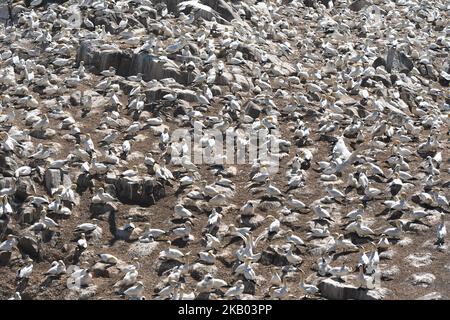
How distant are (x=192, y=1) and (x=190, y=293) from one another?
21.6m

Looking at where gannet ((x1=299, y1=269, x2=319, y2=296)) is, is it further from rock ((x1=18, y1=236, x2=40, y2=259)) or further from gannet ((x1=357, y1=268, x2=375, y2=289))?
rock ((x1=18, y1=236, x2=40, y2=259))

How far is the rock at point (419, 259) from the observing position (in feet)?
78.5

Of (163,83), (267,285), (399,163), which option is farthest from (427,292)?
(163,83)

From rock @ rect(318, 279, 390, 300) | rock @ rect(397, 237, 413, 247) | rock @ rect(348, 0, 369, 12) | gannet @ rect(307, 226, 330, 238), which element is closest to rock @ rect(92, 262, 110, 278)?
rock @ rect(318, 279, 390, 300)

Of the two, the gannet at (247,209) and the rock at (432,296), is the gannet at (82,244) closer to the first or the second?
the gannet at (247,209)

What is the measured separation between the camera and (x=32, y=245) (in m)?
24.7

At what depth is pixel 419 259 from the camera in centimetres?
2419

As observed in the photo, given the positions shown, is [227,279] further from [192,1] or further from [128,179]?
[192,1]

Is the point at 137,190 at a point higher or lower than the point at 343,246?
higher

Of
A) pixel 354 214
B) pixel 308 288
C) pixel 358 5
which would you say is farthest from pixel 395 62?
pixel 308 288

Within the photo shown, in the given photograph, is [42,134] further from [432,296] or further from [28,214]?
[432,296]

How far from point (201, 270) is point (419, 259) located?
19.5 ft

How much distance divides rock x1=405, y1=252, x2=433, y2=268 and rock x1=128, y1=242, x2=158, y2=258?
7088mm

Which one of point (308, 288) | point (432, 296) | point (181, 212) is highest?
point (181, 212)
